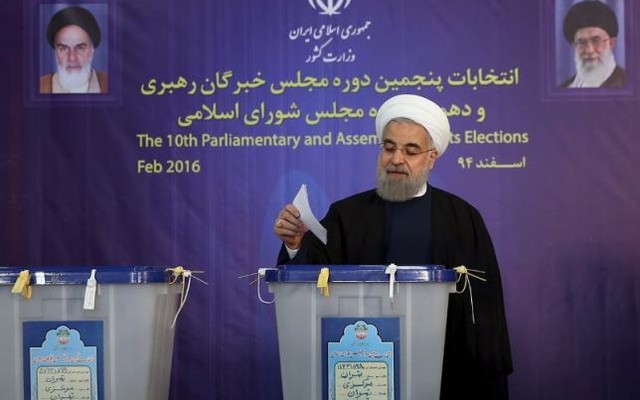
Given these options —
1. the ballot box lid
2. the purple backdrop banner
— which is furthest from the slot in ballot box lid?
the purple backdrop banner

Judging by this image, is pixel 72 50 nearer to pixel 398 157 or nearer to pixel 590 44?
pixel 398 157

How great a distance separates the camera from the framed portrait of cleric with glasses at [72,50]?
5.07 meters

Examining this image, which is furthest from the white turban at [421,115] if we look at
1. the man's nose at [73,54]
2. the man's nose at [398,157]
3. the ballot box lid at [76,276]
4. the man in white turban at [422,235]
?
the man's nose at [73,54]

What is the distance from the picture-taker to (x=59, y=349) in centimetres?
352

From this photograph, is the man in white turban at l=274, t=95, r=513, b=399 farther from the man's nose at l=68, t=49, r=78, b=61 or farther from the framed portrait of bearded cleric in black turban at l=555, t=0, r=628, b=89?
the man's nose at l=68, t=49, r=78, b=61

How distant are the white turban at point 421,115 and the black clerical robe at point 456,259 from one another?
251 mm

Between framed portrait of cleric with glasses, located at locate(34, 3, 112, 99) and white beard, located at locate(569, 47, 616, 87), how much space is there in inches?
81.2

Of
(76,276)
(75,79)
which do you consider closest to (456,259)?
(76,276)

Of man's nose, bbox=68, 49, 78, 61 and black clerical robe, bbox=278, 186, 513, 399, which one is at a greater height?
man's nose, bbox=68, 49, 78, 61

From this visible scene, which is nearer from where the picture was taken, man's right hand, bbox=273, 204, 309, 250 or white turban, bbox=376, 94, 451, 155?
man's right hand, bbox=273, 204, 309, 250

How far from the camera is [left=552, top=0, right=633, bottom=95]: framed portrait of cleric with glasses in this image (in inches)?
196

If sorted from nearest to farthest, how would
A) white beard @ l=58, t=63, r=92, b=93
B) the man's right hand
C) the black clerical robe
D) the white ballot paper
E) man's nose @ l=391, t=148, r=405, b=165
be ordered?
the white ballot paper → the man's right hand → the black clerical robe → man's nose @ l=391, t=148, r=405, b=165 → white beard @ l=58, t=63, r=92, b=93

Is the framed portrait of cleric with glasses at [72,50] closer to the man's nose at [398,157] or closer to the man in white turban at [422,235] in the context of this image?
the man in white turban at [422,235]

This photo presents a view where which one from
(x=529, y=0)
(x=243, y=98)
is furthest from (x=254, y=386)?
(x=529, y=0)
